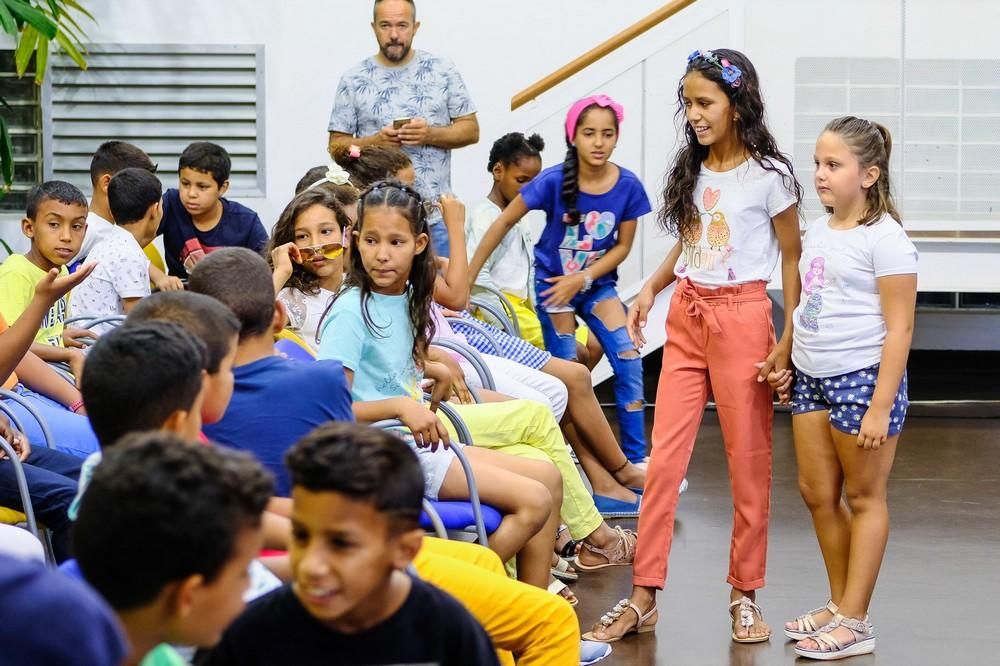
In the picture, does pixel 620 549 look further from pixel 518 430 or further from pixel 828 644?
pixel 828 644

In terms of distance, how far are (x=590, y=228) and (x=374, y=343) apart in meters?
2.06

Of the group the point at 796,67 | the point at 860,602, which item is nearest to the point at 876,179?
the point at 860,602

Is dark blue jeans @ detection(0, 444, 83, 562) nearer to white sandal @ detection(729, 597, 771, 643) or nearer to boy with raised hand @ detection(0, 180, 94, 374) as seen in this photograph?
boy with raised hand @ detection(0, 180, 94, 374)

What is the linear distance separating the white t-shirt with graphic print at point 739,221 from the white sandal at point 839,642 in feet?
2.89

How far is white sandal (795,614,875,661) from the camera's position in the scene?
11.7 ft

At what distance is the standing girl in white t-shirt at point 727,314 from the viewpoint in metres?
3.68

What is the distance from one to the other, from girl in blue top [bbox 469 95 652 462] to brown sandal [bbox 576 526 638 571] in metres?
0.93

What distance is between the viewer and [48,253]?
442 centimetres

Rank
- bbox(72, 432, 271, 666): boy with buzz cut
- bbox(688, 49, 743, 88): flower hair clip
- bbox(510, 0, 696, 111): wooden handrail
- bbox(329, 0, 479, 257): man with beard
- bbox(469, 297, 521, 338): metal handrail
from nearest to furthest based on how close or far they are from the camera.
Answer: bbox(72, 432, 271, 666): boy with buzz cut
bbox(688, 49, 743, 88): flower hair clip
bbox(469, 297, 521, 338): metal handrail
bbox(329, 0, 479, 257): man with beard
bbox(510, 0, 696, 111): wooden handrail

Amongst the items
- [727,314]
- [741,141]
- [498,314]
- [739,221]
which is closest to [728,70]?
[741,141]

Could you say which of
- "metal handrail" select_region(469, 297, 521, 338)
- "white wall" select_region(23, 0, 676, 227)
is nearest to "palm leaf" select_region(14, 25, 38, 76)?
"white wall" select_region(23, 0, 676, 227)

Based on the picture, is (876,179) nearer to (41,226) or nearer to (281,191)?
(41,226)

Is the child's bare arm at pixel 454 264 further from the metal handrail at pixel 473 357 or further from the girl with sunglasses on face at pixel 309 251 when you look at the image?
the girl with sunglasses on face at pixel 309 251

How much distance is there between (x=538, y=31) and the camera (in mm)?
8484
